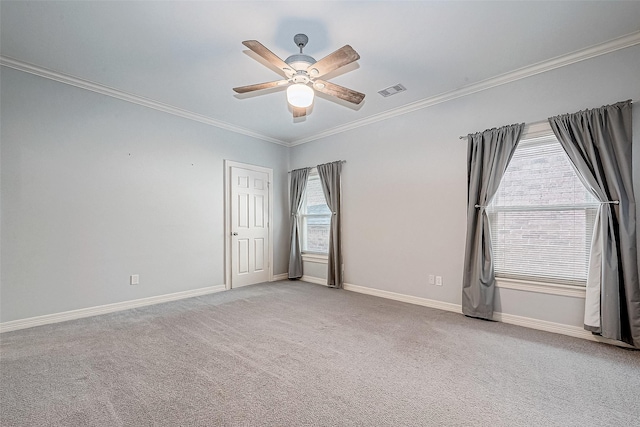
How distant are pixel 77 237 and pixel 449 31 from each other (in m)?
4.48

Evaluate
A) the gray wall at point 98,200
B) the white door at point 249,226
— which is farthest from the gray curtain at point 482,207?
the gray wall at point 98,200

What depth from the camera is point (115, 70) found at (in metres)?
3.18

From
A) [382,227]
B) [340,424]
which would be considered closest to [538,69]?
[382,227]

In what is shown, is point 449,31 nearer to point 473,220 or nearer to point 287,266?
point 473,220

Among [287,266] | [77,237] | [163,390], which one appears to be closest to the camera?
[163,390]

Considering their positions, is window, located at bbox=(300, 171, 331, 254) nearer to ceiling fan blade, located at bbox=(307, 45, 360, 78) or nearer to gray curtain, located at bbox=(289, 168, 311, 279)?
gray curtain, located at bbox=(289, 168, 311, 279)

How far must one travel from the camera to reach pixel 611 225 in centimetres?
262

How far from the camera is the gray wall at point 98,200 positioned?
10.0ft

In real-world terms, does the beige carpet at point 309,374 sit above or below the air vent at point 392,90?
below

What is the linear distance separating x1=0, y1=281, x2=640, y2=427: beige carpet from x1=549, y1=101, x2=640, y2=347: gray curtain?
0.97 ft

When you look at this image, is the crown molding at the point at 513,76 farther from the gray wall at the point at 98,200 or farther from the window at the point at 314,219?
the gray wall at the point at 98,200

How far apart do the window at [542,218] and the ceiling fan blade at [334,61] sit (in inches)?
89.8

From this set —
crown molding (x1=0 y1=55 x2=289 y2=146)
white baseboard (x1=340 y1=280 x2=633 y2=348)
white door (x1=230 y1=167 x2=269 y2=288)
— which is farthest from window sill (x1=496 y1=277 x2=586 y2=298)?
crown molding (x1=0 y1=55 x2=289 y2=146)

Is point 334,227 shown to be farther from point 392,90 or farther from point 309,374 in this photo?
point 309,374
